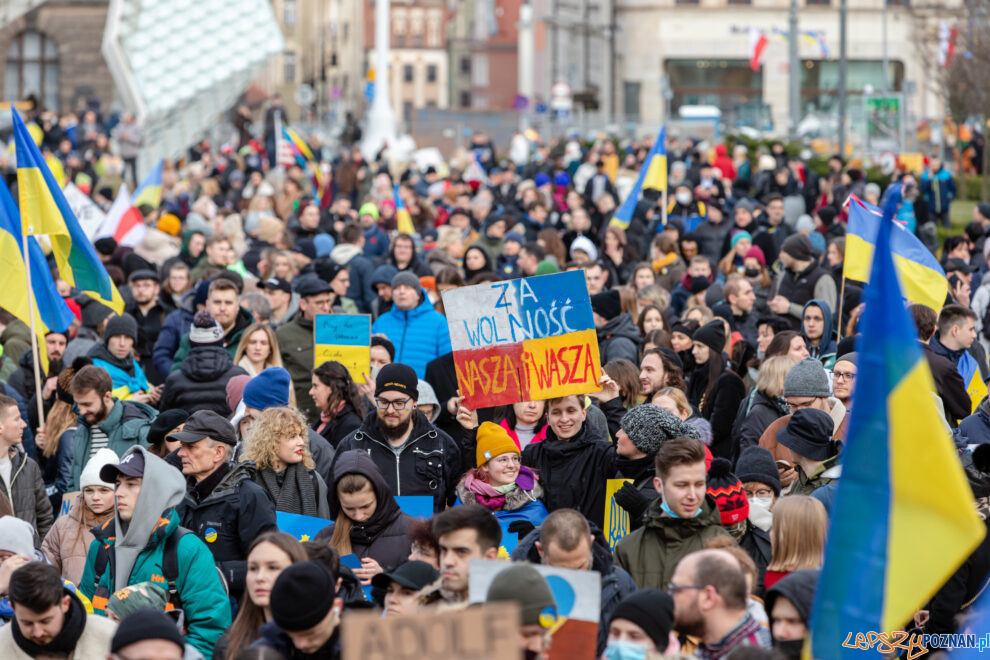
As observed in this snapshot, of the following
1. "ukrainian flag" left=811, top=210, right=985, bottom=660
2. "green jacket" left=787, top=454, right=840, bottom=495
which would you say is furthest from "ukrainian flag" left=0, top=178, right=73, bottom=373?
"ukrainian flag" left=811, top=210, right=985, bottom=660

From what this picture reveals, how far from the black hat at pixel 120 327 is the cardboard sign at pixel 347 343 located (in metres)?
1.15

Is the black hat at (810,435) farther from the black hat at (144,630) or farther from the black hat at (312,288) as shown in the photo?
the black hat at (312,288)

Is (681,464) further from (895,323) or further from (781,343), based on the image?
(781,343)

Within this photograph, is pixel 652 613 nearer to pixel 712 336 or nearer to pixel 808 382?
pixel 808 382

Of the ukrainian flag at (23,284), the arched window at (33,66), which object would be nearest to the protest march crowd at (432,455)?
the ukrainian flag at (23,284)

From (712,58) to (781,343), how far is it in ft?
246

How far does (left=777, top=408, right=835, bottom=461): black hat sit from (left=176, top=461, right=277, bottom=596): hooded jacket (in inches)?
92.4

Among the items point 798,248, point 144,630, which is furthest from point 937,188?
point 144,630

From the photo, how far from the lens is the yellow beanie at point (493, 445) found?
6.98 metres

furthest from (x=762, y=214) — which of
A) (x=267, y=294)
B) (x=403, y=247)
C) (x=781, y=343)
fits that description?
(x=781, y=343)

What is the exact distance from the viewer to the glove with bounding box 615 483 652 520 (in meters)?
6.78

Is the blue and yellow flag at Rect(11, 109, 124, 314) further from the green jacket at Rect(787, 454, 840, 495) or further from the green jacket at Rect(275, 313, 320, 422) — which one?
the green jacket at Rect(787, 454, 840, 495)

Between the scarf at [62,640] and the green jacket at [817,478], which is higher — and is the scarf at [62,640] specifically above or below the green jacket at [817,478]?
below

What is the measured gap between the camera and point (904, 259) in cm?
999
